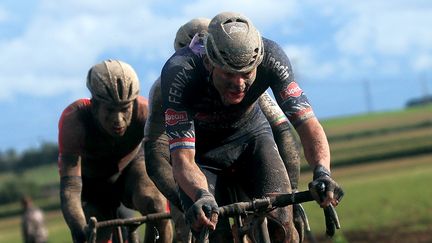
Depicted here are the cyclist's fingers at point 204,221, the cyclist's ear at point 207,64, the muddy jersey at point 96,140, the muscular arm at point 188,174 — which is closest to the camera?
the cyclist's fingers at point 204,221

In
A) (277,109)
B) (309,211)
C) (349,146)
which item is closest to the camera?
(277,109)

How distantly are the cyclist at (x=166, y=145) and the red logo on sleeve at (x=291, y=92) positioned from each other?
1.64 m

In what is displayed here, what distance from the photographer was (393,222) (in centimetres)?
3662

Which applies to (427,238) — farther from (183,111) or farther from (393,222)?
(183,111)

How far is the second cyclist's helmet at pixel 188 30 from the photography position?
11.7 metres

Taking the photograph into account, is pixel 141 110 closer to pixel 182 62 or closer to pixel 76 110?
pixel 76 110

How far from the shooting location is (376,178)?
5909 cm

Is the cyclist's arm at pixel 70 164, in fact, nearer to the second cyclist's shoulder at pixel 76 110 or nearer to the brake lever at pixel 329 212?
the second cyclist's shoulder at pixel 76 110

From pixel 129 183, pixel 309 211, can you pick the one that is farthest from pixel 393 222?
pixel 129 183

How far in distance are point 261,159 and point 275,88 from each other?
30.0 inches

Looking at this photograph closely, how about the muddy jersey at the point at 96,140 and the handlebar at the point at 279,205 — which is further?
the muddy jersey at the point at 96,140

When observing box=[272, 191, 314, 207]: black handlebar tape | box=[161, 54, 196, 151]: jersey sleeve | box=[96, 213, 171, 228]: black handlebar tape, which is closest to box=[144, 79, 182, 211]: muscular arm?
box=[96, 213, 171, 228]: black handlebar tape

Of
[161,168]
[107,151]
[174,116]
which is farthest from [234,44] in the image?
[107,151]

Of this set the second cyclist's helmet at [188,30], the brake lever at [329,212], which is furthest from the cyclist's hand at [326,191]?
the second cyclist's helmet at [188,30]
